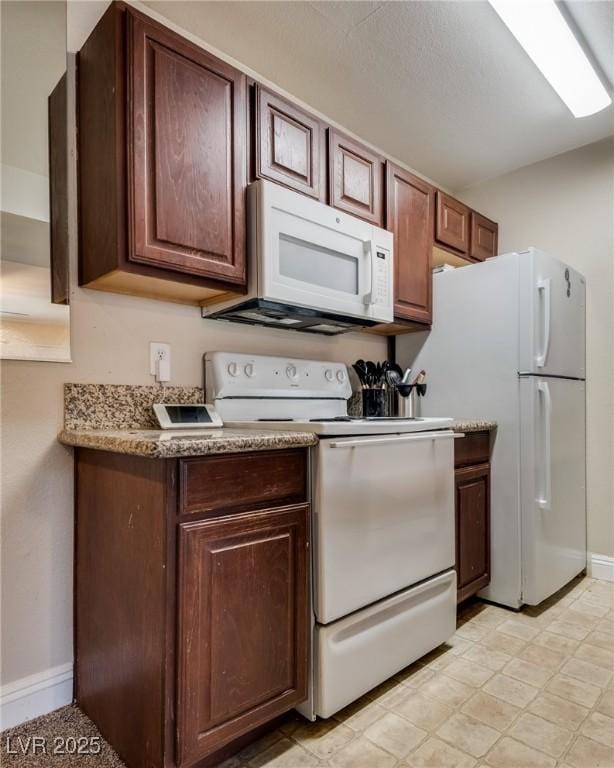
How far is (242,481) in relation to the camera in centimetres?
123

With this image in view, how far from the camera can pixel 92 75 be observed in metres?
1.51

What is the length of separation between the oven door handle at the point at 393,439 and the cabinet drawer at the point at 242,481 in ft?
0.41

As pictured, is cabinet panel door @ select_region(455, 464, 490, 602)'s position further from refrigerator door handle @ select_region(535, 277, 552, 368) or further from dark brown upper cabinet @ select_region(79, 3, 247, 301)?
dark brown upper cabinet @ select_region(79, 3, 247, 301)

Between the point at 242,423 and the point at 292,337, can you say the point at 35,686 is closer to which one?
the point at 242,423

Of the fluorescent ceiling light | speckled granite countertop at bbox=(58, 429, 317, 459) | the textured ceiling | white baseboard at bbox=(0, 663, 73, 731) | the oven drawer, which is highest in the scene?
the textured ceiling

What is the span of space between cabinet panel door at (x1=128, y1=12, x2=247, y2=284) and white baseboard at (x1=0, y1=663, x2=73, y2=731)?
131 centimetres

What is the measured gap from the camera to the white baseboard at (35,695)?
141 centimetres

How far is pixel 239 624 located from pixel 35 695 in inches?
30.9

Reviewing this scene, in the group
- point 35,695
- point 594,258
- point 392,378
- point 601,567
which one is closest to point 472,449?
point 392,378

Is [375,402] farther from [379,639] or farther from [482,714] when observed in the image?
[482,714]

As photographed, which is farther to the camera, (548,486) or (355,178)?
(548,486)

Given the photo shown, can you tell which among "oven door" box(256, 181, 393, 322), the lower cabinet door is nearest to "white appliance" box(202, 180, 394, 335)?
"oven door" box(256, 181, 393, 322)

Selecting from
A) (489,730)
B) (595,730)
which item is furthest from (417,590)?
(595,730)

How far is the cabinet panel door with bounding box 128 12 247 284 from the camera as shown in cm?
141
